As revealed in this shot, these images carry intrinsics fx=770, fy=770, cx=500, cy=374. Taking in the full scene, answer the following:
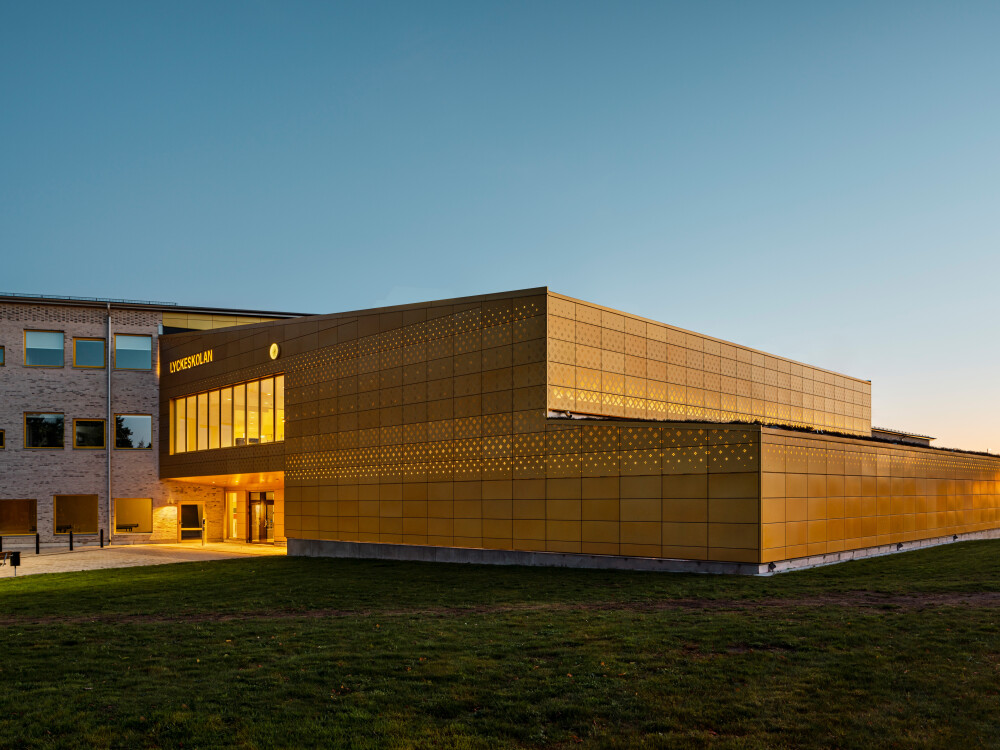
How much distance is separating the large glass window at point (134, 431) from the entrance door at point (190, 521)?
4149mm

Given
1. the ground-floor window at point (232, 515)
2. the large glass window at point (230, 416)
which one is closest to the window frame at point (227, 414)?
the large glass window at point (230, 416)

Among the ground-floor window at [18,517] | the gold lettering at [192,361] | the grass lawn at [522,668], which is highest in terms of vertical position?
the gold lettering at [192,361]

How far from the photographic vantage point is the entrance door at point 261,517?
4328 cm

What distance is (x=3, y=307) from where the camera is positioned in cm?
4216

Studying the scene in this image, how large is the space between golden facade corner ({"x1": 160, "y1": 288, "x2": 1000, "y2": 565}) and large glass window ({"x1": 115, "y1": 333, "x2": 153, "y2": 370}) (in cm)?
888

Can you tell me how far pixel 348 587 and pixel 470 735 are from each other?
13393 mm

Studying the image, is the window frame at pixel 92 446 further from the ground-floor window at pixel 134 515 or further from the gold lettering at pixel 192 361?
the gold lettering at pixel 192 361

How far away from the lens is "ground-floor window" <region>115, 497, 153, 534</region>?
4319cm

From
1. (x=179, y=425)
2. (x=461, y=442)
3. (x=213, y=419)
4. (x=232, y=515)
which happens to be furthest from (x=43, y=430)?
(x=461, y=442)

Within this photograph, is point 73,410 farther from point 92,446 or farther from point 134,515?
point 134,515

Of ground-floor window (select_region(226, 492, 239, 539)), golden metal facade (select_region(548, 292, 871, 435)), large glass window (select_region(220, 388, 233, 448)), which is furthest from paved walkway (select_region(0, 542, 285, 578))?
golden metal facade (select_region(548, 292, 871, 435))

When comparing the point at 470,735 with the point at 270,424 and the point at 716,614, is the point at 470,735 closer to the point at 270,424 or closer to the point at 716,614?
the point at 716,614

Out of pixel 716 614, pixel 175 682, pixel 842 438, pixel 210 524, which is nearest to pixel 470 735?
pixel 175 682

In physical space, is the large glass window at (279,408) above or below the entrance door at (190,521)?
above
